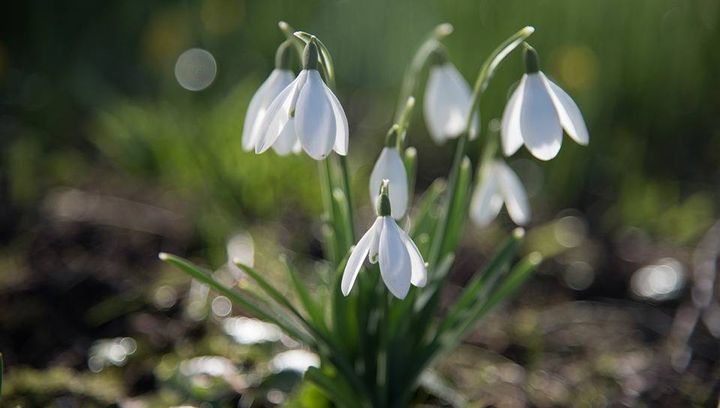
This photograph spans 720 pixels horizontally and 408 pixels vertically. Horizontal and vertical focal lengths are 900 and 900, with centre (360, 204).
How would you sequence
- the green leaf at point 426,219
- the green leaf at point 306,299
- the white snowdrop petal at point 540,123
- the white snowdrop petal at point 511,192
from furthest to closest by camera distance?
the white snowdrop petal at point 511,192
the green leaf at point 426,219
the green leaf at point 306,299
the white snowdrop petal at point 540,123

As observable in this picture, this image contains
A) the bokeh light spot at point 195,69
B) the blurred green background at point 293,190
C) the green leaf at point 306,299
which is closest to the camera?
the green leaf at point 306,299

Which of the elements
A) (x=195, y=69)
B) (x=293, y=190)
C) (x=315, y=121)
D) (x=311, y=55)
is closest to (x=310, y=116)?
(x=315, y=121)

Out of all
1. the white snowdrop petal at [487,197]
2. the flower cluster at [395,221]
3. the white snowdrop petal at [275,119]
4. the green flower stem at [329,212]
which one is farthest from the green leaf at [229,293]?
the white snowdrop petal at [487,197]

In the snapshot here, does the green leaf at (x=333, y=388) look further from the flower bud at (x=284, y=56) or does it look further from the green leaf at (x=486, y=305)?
the flower bud at (x=284, y=56)

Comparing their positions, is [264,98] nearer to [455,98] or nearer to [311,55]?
[311,55]

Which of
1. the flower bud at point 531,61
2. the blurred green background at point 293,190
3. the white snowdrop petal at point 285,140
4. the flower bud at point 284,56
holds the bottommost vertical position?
the blurred green background at point 293,190

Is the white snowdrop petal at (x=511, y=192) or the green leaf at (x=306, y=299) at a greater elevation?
the white snowdrop petal at (x=511, y=192)
